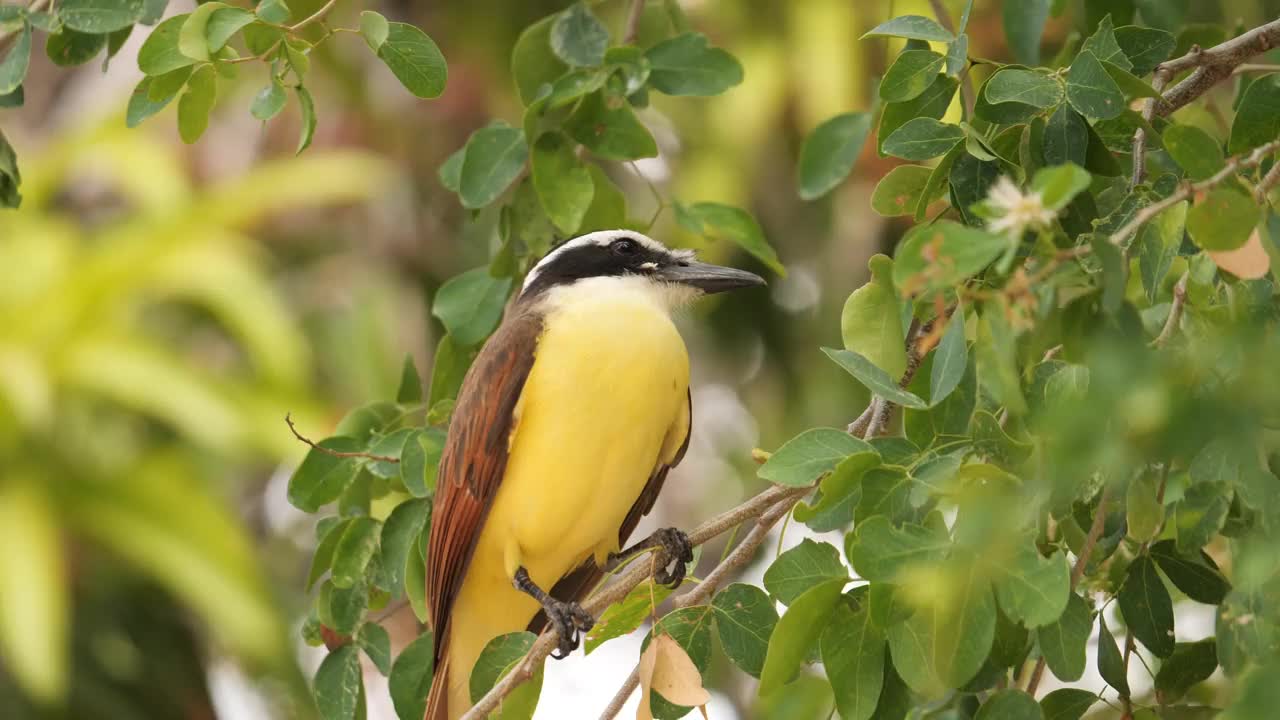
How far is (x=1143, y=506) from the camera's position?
1928mm

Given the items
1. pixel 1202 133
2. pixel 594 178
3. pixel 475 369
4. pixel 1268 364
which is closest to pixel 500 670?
pixel 475 369

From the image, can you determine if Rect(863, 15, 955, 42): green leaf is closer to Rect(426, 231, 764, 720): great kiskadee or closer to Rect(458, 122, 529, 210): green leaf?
Rect(458, 122, 529, 210): green leaf

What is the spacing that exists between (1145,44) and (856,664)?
968mm

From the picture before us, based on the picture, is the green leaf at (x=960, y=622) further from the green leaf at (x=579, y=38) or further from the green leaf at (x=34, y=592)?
the green leaf at (x=34, y=592)

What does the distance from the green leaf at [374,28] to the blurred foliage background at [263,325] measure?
312 centimetres

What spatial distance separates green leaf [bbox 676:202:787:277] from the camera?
116 inches

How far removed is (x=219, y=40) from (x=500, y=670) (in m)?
1.06

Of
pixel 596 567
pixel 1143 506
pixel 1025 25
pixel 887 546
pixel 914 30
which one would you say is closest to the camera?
pixel 887 546

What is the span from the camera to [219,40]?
7.27ft

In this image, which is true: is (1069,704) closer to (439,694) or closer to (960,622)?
(960,622)

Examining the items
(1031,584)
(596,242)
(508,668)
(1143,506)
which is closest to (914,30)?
(1143,506)

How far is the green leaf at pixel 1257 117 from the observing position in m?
2.08

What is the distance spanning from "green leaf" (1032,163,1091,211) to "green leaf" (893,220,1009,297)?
0.06 metres

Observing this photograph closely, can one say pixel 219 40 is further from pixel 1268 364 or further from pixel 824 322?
pixel 824 322
